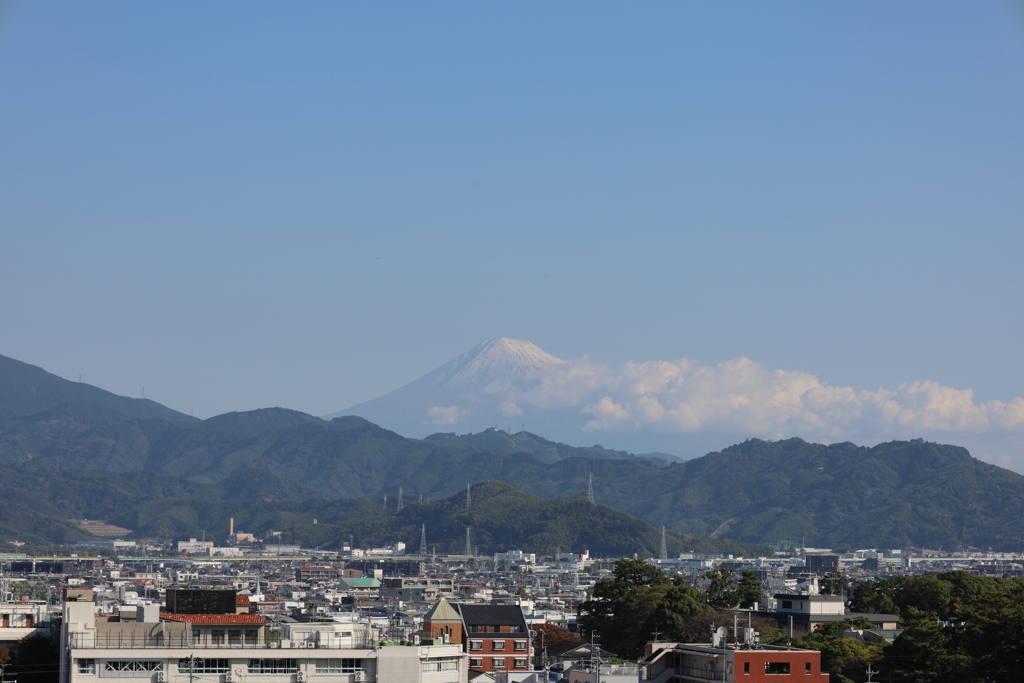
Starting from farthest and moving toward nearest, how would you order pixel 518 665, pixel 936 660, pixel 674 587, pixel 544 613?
1. pixel 544 613
2. pixel 674 587
3. pixel 518 665
4. pixel 936 660

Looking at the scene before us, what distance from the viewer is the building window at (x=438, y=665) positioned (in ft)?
135

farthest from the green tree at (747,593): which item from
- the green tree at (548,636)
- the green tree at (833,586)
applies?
the green tree at (833,586)

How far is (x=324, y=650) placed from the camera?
133 feet

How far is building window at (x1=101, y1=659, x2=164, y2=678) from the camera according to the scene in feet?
127

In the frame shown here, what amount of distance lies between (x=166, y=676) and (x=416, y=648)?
7.08 metres

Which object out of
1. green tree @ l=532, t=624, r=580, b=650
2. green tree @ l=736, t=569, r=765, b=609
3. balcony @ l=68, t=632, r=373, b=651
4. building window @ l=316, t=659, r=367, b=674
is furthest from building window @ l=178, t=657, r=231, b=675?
green tree @ l=736, t=569, r=765, b=609

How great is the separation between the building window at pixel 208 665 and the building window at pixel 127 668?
792 mm

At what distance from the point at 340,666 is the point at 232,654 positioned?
3.11 m

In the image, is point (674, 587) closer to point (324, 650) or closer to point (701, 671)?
point (701, 671)

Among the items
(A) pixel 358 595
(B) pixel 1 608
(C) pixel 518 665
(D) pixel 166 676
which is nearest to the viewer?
(D) pixel 166 676

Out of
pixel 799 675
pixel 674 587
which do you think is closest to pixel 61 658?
pixel 799 675

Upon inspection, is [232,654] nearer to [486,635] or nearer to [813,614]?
[486,635]

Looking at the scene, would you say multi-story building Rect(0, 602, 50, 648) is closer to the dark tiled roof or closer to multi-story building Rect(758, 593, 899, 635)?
the dark tiled roof

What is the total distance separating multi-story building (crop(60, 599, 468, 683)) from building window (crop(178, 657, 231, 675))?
28mm
